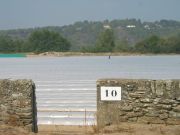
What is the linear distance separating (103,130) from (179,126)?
4.02 feet

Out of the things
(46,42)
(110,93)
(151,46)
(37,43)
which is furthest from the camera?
(46,42)

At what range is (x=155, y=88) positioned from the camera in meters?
8.24

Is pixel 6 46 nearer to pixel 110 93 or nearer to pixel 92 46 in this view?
pixel 92 46

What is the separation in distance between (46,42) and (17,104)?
53588 mm

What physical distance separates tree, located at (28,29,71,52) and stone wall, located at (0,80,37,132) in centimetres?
4944

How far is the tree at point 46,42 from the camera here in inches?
2339

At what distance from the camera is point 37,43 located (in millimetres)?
60312

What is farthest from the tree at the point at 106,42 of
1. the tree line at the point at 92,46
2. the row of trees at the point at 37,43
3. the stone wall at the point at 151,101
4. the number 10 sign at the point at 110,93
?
the stone wall at the point at 151,101

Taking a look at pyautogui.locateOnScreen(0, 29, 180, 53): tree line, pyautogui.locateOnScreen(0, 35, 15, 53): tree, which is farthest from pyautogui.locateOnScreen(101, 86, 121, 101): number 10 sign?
pyautogui.locateOnScreen(0, 35, 15, 53): tree

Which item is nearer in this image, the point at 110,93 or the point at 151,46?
the point at 110,93

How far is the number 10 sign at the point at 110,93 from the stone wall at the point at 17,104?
119 cm

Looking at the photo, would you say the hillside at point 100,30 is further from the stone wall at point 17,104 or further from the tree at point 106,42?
the stone wall at point 17,104

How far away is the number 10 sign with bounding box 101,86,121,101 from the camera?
27.3 ft

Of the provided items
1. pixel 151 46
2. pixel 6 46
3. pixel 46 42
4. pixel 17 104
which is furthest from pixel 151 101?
pixel 46 42
